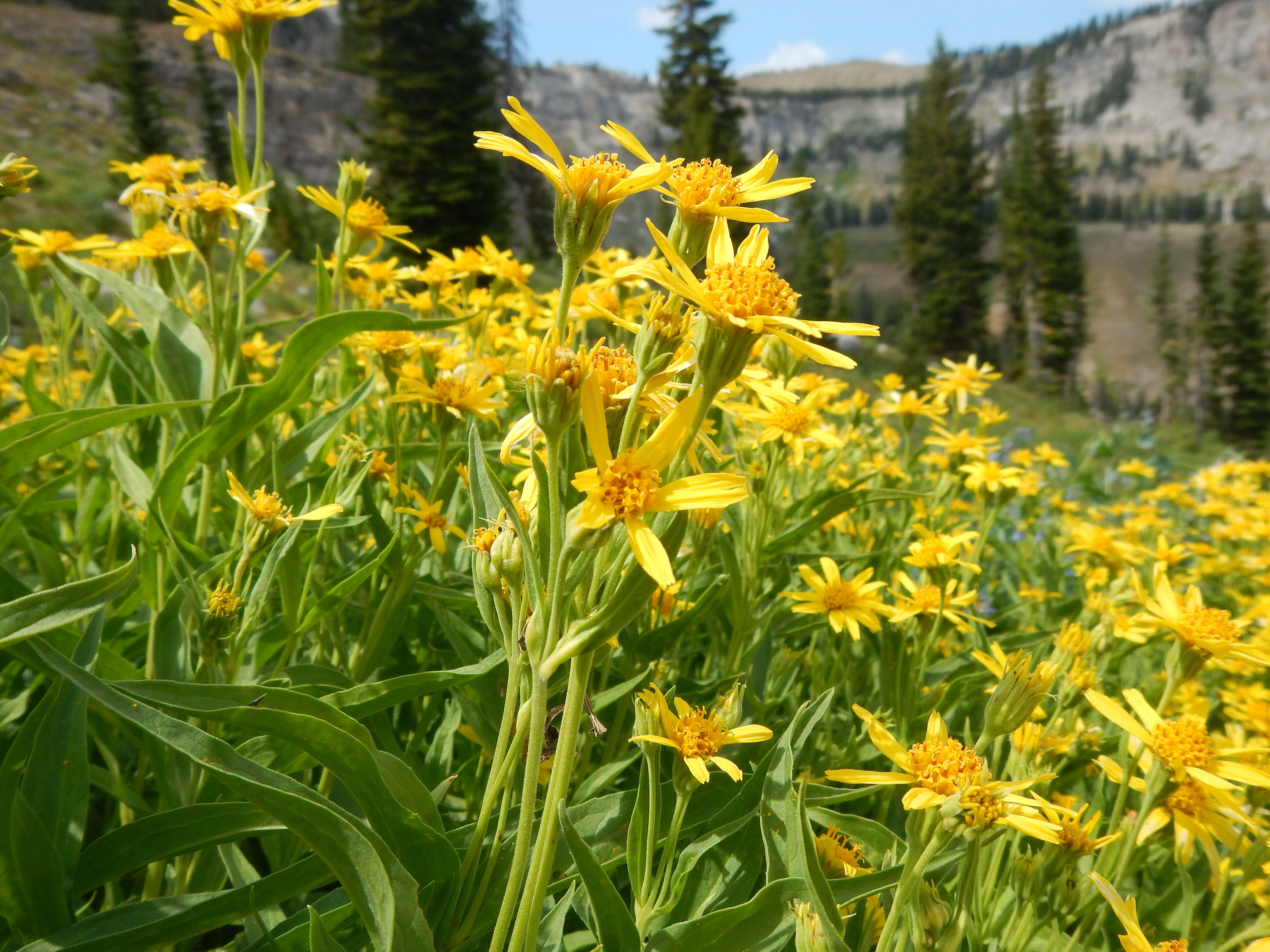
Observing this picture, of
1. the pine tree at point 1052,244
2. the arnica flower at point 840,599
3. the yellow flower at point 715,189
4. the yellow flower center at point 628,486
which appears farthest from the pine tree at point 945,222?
the yellow flower center at point 628,486

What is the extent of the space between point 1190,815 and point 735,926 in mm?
1031

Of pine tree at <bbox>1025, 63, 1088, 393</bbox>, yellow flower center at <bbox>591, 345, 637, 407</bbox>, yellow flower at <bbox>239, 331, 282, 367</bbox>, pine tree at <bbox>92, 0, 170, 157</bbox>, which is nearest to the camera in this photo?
yellow flower center at <bbox>591, 345, 637, 407</bbox>

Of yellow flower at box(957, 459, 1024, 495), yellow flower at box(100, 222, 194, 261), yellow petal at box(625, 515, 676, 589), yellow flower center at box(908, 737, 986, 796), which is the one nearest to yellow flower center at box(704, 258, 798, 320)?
yellow petal at box(625, 515, 676, 589)

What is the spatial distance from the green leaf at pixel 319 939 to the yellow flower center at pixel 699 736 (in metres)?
0.51

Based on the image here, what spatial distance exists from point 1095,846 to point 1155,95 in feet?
637

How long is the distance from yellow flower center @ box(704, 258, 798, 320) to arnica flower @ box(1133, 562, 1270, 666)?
1.14m

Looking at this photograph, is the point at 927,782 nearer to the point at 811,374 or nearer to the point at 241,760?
the point at 241,760

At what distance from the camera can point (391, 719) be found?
5.59 ft

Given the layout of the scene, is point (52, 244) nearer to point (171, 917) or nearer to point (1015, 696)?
point (171, 917)

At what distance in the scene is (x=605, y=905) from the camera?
92 cm

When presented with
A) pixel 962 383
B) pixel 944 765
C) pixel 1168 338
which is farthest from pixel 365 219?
pixel 1168 338

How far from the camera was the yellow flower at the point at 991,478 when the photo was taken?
9.04 ft

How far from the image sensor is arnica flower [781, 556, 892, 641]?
1962 mm

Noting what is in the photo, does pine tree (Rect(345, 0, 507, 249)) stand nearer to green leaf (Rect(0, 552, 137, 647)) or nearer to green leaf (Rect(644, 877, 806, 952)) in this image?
green leaf (Rect(0, 552, 137, 647))
